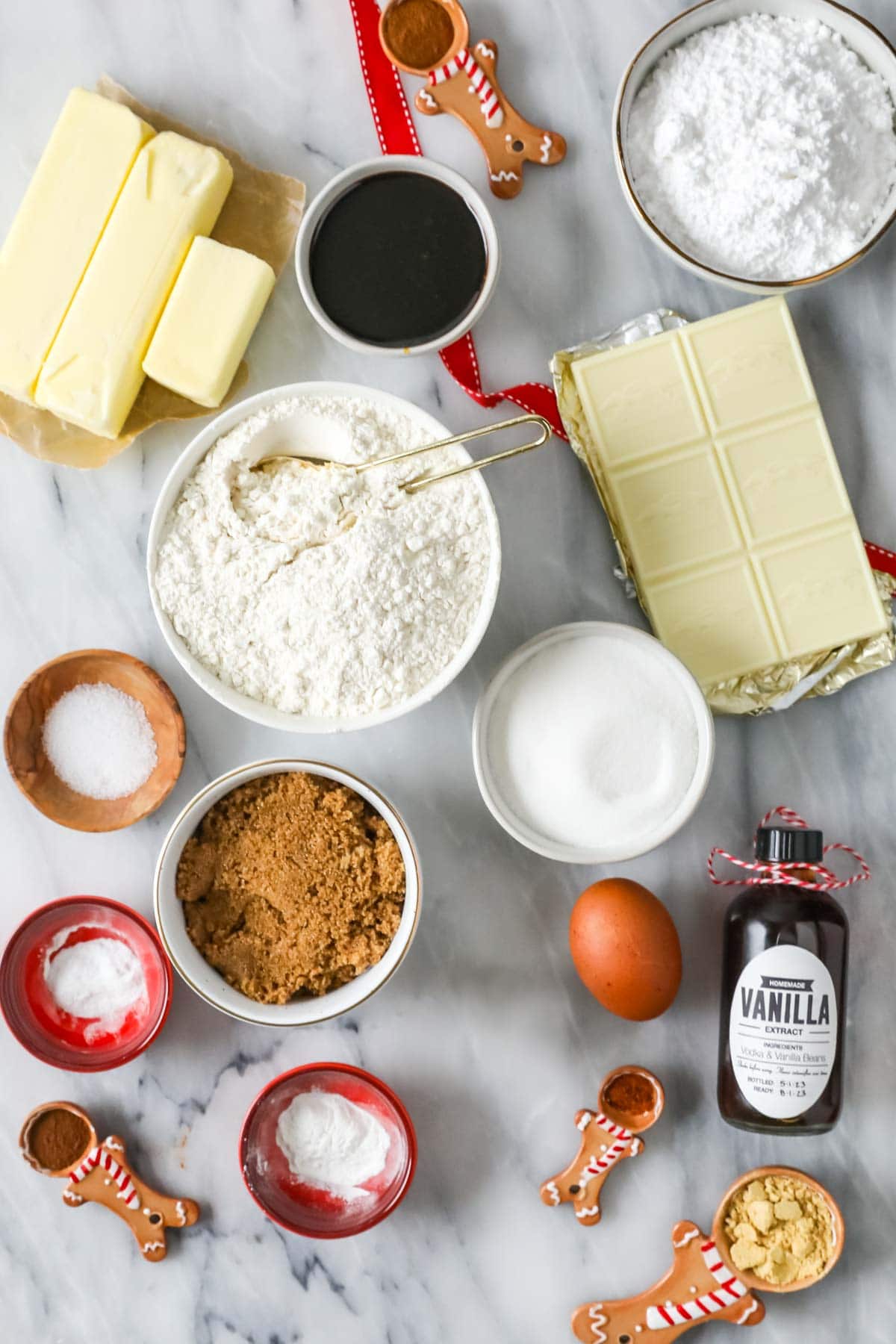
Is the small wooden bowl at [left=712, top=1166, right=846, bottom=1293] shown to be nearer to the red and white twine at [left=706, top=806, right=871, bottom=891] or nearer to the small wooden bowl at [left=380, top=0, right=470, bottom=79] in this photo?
the red and white twine at [left=706, top=806, right=871, bottom=891]

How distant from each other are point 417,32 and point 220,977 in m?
1.18

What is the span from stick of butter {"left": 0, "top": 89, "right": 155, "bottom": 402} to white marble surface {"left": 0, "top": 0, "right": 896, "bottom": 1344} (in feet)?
0.45

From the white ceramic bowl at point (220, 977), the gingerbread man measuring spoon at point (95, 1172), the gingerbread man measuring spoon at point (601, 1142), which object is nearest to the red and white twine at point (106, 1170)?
the gingerbread man measuring spoon at point (95, 1172)

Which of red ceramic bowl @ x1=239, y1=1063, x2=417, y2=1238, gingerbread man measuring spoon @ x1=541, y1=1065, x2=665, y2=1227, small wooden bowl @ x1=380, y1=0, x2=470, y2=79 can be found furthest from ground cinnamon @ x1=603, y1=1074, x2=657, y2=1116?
small wooden bowl @ x1=380, y1=0, x2=470, y2=79

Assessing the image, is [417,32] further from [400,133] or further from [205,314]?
[205,314]

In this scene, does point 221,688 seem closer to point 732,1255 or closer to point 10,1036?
point 10,1036

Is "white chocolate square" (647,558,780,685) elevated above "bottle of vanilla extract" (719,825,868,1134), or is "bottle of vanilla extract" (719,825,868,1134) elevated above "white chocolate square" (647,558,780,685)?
"white chocolate square" (647,558,780,685)

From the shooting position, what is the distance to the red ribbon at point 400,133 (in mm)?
1323

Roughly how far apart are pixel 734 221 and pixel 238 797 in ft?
2.90

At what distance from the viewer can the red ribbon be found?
132 centimetres

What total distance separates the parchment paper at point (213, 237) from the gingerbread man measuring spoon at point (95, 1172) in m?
0.85

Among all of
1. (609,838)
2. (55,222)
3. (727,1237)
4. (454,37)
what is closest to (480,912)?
(609,838)

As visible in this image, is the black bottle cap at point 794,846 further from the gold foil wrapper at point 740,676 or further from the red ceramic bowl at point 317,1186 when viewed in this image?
the red ceramic bowl at point 317,1186

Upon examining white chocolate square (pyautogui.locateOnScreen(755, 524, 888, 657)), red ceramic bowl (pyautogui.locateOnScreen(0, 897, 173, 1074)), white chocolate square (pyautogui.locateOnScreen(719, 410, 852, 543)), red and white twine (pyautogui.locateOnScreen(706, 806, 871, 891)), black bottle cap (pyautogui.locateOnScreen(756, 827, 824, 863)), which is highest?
white chocolate square (pyautogui.locateOnScreen(719, 410, 852, 543))
